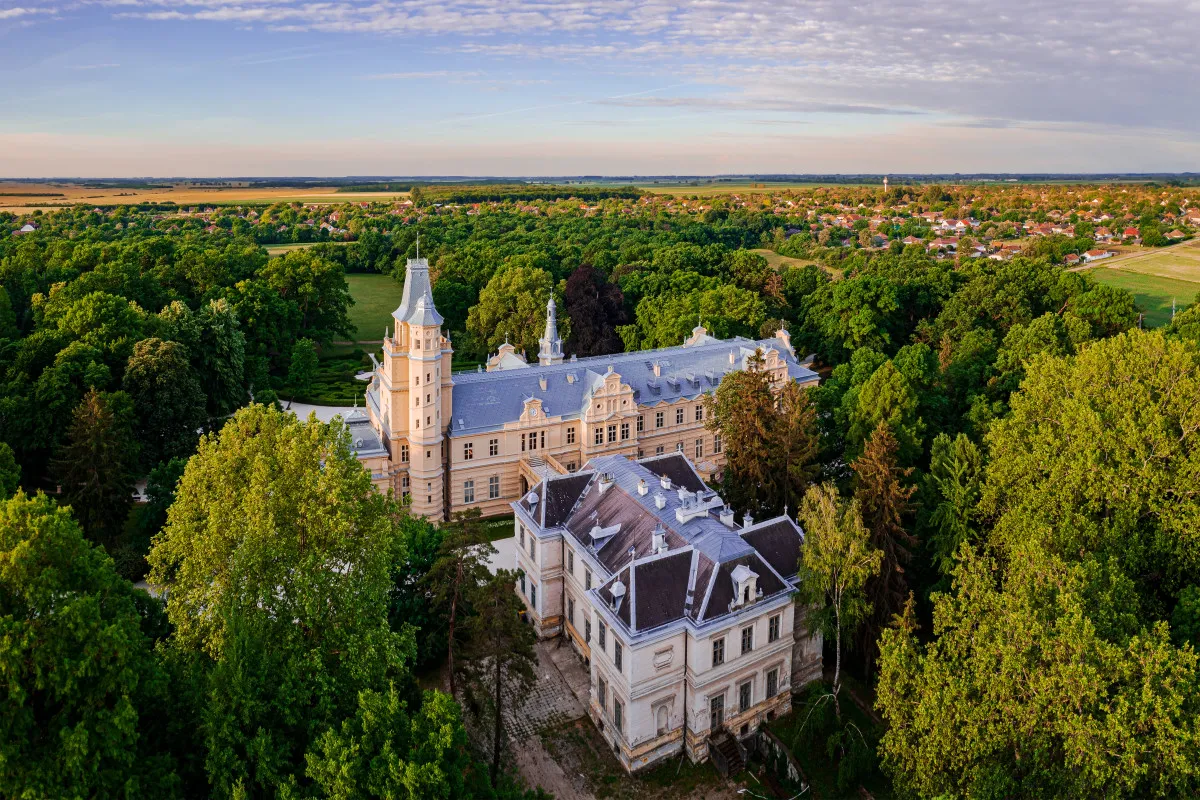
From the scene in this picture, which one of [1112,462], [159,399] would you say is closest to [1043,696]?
[1112,462]

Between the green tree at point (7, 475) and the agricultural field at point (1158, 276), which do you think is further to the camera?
the agricultural field at point (1158, 276)

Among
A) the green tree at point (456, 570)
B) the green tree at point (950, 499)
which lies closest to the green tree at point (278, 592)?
the green tree at point (456, 570)

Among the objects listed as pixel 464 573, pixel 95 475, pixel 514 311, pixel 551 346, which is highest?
pixel 514 311

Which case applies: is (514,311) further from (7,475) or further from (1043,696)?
(1043,696)

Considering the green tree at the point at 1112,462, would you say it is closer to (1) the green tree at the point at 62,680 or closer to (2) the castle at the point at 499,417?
(2) the castle at the point at 499,417

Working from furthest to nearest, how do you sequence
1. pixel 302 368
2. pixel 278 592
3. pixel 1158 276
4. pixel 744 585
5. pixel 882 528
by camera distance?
pixel 1158 276
pixel 302 368
pixel 882 528
pixel 744 585
pixel 278 592

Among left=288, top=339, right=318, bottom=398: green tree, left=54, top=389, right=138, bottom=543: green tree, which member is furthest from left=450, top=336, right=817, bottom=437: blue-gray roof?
left=288, top=339, right=318, bottom=398: green tree

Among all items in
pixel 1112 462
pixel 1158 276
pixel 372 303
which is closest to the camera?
pixel 1112 462
